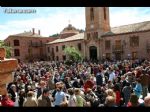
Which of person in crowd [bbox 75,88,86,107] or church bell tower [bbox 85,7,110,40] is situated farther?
person in crowd [bbox 75,88,86,107]

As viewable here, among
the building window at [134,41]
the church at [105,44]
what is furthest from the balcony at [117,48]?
the building window at [134,41]

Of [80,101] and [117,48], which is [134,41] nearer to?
[117,48]

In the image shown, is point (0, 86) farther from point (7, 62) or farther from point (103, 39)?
point (103, 39)

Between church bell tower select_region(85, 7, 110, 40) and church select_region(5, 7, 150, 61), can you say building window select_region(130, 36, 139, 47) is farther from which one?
church bell tower select_region(85, 7, 110, 40)

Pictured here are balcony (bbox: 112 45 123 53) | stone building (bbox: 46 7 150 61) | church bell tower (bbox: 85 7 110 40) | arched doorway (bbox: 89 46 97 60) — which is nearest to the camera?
church bell tower (bbox: 85 7 110 40)

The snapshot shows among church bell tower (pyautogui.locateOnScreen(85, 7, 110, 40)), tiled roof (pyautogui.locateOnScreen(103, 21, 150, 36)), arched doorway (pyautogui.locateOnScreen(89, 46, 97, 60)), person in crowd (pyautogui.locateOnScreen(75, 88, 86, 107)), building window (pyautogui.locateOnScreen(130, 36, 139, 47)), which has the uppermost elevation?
tiled roof (pyautogui.locateOnScreen(103, 21, 150, 36))

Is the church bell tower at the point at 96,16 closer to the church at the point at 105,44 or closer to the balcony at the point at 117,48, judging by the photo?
the church at the point at 105,44

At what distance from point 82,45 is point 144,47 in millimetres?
10351

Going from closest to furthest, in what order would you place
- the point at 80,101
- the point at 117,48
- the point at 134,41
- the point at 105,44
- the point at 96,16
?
the point at 96,16, the point at 80,101, the point at 134,41, the point at 117,48, the point at 105,44

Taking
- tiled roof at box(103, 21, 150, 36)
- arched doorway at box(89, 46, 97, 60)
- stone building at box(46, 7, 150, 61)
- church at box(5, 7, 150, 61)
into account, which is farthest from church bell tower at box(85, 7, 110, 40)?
arched doorway at box(89, 46, 97, 60)

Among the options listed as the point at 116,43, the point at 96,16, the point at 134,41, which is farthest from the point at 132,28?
the point at 96,16

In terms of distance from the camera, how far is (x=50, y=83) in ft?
35.5

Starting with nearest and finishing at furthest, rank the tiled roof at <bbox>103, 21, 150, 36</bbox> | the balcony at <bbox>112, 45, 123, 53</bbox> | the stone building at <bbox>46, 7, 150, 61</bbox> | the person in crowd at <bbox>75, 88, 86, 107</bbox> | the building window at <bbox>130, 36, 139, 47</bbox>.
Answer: the person in crowd at <bbox>75, 88, 86, 107</bbox>
the tiled roof at <bbox>103, 21, 150, 36</bbox>
the stone building at <bbox>46, 7, 150, 61</bbox>
the building window at <bbox>130, 36, 139, 47</bbox>
the balcony at <bbox>112, 45, 123, 53</bbox>

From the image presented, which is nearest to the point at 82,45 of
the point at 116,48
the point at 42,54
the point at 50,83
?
the point at 116,48
